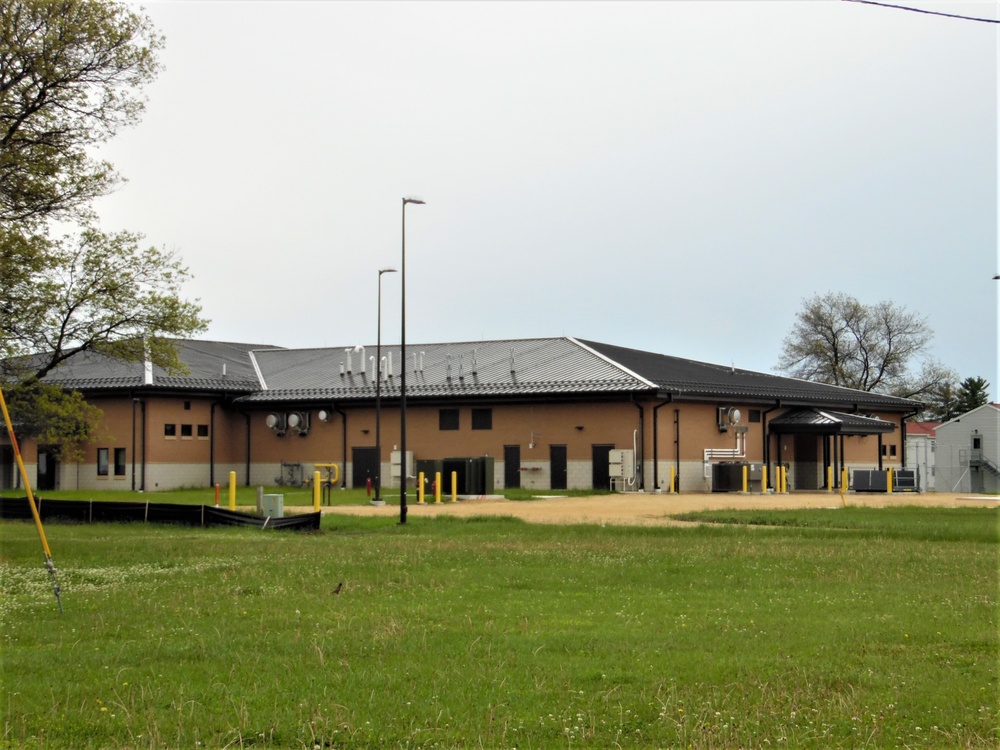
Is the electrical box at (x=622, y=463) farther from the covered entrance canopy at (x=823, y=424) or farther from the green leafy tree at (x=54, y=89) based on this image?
the green leafy tree at (x=54, y=89)

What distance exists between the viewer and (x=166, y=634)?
1264 centimetres

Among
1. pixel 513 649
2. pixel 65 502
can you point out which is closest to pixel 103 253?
pixel 65 502

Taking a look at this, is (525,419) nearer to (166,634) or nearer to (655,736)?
(166,634)

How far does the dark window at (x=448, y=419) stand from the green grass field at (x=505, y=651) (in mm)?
33840

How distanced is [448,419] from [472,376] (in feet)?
9.10

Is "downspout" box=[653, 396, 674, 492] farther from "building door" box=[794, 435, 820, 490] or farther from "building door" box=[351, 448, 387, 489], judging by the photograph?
"building door" box=[351, 448, 387, 489]

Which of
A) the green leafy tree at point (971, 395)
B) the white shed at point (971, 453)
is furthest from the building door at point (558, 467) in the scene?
the green leafy tree at point (971, 395)

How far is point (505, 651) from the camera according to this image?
1150cm

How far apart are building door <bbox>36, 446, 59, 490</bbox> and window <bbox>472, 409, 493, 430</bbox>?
20.1 meters

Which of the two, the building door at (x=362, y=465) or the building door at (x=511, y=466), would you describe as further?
the building door at (x=362, y=465)

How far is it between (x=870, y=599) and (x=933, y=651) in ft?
12.1

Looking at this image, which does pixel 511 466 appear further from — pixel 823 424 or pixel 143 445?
pixel 143 445

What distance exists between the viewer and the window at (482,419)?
180 feet

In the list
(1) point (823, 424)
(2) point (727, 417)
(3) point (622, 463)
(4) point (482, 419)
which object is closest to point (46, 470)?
(4) point (482, 419)
